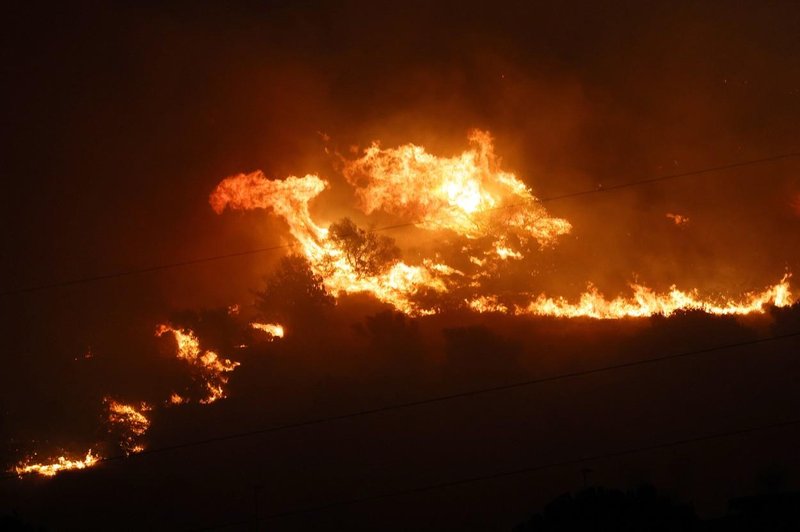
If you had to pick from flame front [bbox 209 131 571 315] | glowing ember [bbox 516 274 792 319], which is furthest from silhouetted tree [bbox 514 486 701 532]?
flame front [bbox 209 131 571 315]

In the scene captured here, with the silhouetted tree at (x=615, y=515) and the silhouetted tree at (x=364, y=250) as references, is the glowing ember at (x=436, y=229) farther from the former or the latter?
the silhouetted tree at (x=615, y=515)

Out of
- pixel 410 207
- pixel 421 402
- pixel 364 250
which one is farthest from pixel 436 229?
pixel 421 402

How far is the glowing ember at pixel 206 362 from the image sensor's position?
92.0 feet

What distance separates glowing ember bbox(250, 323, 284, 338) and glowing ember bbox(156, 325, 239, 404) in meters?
1.73

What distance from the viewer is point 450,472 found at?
26.5 metres

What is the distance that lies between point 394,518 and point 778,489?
13.4m

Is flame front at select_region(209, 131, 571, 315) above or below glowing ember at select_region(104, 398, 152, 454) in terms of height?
above

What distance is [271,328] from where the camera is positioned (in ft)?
95.9

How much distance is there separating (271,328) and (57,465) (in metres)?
9.38

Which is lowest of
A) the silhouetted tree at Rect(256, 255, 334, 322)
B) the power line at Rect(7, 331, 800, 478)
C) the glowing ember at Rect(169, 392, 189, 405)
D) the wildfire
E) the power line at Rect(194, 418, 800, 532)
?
the power line at Rect(194, 418, 800, 532)

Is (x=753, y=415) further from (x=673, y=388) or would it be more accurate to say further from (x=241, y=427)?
(x=241, y=427)

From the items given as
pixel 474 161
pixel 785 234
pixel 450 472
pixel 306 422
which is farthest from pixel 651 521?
pixel 785 234

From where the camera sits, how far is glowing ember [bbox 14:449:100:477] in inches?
1074

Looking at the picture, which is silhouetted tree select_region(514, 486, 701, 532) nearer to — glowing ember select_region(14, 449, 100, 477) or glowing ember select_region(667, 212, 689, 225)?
glowing ember select_region(14, 449, 100, 477)
